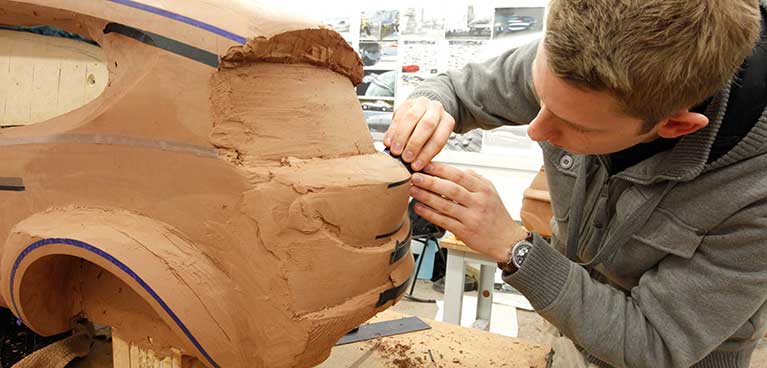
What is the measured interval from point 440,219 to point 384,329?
735 millimetres

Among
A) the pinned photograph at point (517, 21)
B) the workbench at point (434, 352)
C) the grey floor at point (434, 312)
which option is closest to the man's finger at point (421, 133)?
the workbench at point (434, 352)

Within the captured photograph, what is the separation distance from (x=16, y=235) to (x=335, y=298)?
0.61m

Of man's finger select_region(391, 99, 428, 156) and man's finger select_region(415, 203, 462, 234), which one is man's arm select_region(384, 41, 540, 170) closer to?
man's finger select_region(391, 99, 428, 156)

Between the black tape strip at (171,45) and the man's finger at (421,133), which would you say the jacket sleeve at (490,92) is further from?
the black tape strip at (171,45)

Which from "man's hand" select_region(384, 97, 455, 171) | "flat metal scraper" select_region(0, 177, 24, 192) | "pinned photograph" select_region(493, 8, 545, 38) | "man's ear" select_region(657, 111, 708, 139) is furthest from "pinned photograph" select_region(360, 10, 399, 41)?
"flat metal scraper" select_region(0, 177, 24, 192)

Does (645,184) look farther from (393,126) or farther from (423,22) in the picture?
(423,22)

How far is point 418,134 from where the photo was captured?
1114mm

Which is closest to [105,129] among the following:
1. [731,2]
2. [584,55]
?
[584,55]

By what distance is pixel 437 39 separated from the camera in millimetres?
2965

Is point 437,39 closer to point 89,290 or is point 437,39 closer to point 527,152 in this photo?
point 527,152

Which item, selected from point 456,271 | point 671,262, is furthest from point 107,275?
point 456,271

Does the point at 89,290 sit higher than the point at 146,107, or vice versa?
the point at 146,107

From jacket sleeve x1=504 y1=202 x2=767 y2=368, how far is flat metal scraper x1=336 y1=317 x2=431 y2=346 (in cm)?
68

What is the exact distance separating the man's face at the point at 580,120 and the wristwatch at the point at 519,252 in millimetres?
222
